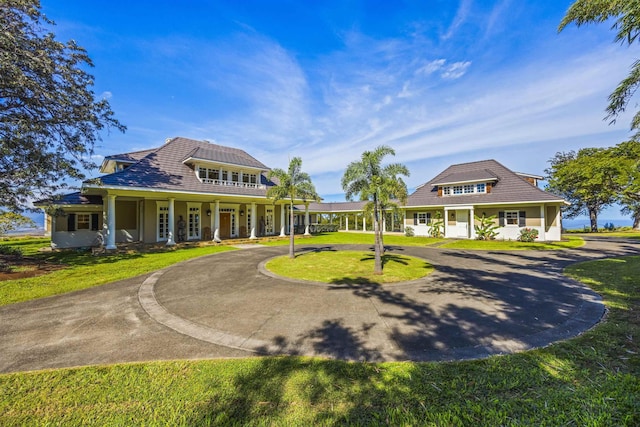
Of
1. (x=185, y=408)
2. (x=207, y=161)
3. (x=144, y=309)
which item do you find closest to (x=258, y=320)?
(x=185, y=408)

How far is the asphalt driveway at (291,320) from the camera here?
3.99m

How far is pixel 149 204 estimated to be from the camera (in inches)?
695

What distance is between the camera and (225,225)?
845 inches

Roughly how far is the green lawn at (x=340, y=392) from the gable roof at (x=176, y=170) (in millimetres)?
13496

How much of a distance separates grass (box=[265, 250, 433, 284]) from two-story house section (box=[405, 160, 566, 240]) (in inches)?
558

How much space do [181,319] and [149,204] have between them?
15.8 m

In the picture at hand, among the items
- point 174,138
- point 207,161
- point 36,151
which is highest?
point 174,138

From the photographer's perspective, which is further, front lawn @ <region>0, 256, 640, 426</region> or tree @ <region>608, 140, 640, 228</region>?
tree @ <region>608, 140, 640, 228</region>

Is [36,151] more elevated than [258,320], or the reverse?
[36,151]

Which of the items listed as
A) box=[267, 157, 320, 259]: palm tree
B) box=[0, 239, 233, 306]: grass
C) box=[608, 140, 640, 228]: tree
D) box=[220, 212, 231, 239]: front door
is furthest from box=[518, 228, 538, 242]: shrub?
box=[220, 212, 231, 239]: front door

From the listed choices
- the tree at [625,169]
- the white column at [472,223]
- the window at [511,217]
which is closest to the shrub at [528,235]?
the window at [511,217]

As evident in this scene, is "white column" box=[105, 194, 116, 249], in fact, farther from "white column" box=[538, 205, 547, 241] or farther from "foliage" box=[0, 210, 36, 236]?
"white column" box=[538, 205, 547, 241]

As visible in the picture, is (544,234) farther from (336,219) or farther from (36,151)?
(36,151)

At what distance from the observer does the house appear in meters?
15.7
